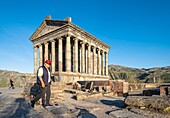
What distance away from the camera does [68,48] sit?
21922 millimetres

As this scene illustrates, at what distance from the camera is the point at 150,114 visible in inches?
160

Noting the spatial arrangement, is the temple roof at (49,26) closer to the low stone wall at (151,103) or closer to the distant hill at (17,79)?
the distant hill at (17,79)

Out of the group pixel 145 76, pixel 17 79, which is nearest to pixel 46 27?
pixel 17 79

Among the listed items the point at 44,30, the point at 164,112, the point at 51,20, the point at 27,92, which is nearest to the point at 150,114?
the point at 164,112

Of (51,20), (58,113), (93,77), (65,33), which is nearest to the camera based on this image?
(58,113)

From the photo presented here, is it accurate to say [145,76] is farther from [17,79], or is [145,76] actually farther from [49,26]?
[49,26]

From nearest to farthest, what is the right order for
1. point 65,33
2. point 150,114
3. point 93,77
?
1. point 150,114
2. point 65,33
3. point 93,77

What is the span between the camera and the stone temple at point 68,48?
2197 cm

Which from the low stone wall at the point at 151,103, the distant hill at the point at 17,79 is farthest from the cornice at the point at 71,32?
the low stone wall at the point at 151,103

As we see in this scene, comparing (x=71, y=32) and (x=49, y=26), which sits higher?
(x=49, y=26)

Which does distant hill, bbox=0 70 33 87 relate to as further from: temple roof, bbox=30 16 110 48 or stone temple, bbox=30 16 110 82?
temple roof, bbox=30 16 110 48

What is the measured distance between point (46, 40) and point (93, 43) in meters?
8.89

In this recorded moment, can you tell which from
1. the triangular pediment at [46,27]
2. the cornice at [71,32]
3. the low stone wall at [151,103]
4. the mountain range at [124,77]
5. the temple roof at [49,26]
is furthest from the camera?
the triangular pediment at [46,27]

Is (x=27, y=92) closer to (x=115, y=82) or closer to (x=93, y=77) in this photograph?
(x=115, y=82)
